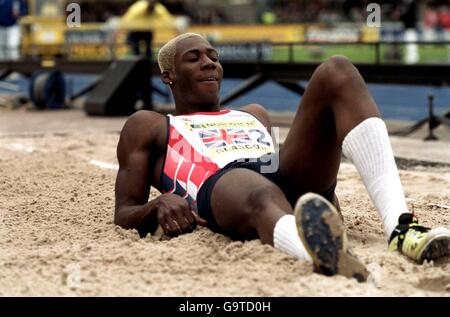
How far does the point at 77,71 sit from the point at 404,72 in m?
6.78

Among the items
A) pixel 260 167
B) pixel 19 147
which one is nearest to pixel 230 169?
pixel 260 167

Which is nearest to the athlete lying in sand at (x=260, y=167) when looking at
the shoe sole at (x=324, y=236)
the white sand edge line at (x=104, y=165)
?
the shoe sole at (x=324, y=236)

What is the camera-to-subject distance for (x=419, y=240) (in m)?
3.34

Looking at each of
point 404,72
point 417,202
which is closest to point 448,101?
point 404,72

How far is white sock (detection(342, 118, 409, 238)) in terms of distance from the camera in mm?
3479

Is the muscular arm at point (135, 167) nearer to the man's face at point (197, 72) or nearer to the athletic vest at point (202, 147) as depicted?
the athletic vest at point (202, 147)

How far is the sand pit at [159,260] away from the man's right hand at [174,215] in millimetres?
51

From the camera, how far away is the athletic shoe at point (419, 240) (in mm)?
3322

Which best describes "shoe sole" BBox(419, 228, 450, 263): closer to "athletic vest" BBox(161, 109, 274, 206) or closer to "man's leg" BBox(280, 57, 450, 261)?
"man's leg" BBox(280, 57, 450, 261)

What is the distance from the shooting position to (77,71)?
1538 centimetres

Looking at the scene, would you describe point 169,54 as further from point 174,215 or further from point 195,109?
point 174,215

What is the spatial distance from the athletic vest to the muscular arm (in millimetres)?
83

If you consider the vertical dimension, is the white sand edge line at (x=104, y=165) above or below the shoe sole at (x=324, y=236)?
below

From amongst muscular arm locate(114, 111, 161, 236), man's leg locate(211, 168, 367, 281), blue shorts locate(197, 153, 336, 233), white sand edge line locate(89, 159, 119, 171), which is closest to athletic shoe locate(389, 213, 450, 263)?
man's leg locate(211, 168, 367, 281)
